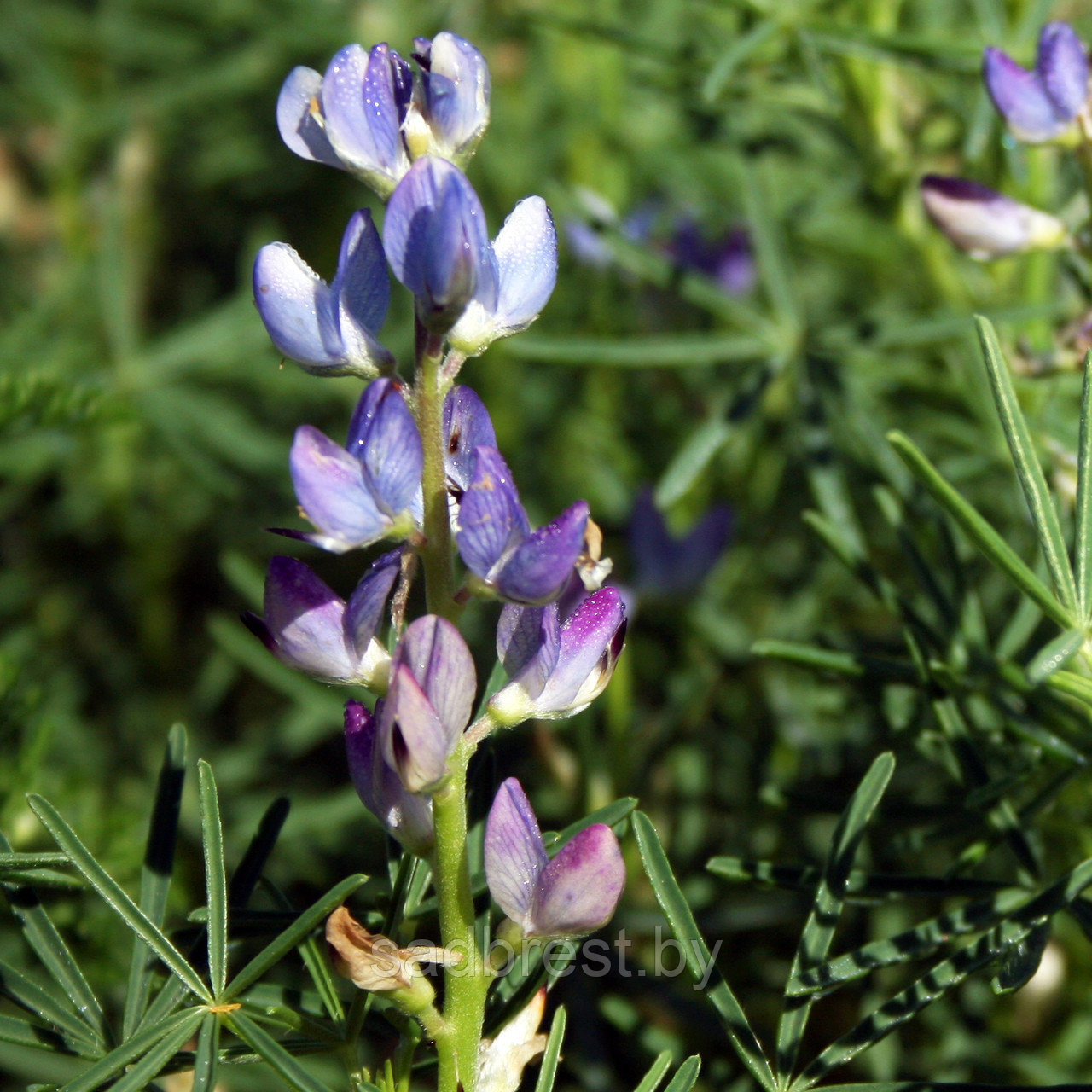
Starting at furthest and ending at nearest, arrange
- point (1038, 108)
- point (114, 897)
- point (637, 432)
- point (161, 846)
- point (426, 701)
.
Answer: point (637, 432), point (1038, 108), point (161, 846), point (114, 897), point (426, 701)

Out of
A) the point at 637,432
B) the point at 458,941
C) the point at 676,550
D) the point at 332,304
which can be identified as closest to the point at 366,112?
the point at 332,304

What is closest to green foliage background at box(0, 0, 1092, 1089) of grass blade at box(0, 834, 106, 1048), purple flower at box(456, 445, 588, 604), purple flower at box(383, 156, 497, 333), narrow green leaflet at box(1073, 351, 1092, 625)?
narrow green leaflet at box(1073, 351, 1092, 625)

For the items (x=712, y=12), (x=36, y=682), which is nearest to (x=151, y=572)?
(x=36, y=682)

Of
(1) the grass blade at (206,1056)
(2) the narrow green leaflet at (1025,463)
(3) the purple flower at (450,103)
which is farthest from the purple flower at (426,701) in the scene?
(2) the narrow green leaflet at (1025,463)

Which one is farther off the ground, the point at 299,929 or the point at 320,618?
the point at 320,618

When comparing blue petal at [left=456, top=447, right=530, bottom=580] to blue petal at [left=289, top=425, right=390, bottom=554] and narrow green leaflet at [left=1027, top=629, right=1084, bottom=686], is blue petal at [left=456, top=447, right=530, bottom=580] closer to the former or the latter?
blue petal at [left=289, top=425, right=390, bottom=554]

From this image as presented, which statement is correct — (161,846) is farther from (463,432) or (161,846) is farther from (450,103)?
(450,103)
